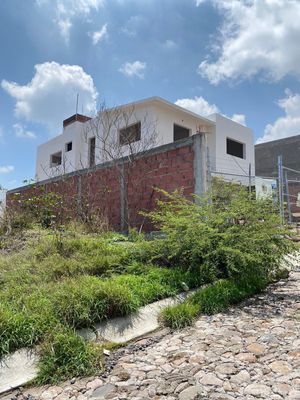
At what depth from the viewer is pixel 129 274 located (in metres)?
4.43

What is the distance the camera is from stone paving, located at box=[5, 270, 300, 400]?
7.69 ft

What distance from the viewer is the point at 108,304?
343 centimetres

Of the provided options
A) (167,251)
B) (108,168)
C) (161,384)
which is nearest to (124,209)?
(108,168)

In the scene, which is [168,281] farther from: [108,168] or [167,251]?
[108,168]

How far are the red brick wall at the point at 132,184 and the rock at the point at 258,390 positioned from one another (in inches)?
185

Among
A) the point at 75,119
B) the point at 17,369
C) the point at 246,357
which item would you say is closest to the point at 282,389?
the point at 246,357

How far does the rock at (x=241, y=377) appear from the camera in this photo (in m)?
2.44

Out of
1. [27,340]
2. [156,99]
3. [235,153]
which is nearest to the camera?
[27,340]

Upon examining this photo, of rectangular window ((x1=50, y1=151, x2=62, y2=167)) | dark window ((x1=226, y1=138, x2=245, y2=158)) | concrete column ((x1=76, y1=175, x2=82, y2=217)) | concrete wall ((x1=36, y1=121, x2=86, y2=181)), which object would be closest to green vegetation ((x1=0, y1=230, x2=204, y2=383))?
concrete column ((x1=76, y1=175, x2=82, y2=217))

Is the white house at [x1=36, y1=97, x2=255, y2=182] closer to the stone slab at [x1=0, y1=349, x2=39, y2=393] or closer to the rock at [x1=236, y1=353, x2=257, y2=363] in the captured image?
the stone slab at [x1=0, y1=349, x2=39, y2=393]

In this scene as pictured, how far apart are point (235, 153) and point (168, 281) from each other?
1560cm

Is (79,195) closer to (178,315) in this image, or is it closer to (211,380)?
(178,315)

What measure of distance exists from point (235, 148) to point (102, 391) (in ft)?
57.8

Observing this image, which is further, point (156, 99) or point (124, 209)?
point (156, 99)
